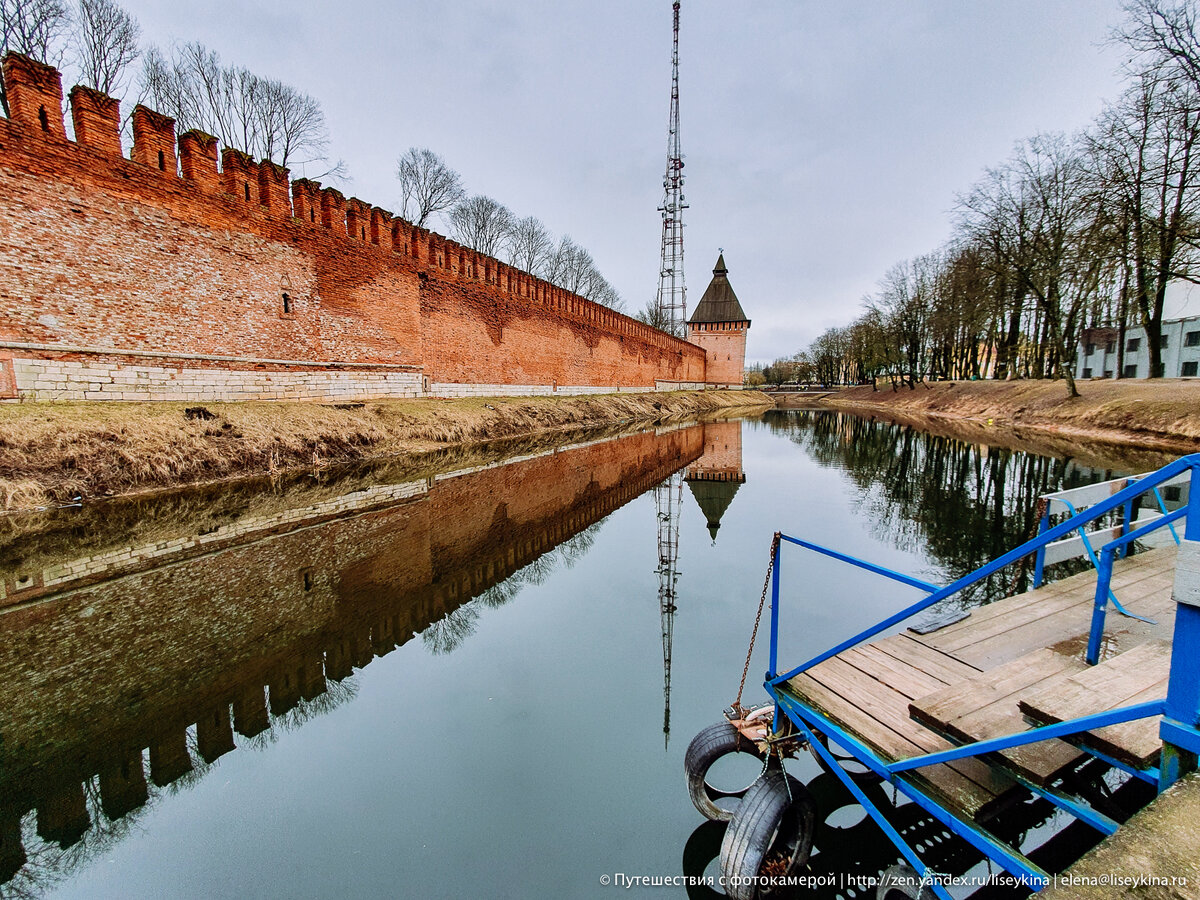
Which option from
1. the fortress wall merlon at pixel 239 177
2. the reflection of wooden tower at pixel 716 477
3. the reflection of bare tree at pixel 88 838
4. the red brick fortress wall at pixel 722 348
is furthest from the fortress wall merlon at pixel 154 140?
the red brick fortress wall at pixel 722 348

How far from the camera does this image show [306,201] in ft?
44.1

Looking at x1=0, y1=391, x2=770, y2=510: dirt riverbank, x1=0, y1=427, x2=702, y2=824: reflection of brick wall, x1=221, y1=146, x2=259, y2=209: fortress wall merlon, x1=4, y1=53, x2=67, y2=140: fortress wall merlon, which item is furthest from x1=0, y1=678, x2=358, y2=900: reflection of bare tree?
x1=221, y1=146, x2=259, y2=209: fortress wall merlon

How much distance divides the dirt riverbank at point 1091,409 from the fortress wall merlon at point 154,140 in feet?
78.3

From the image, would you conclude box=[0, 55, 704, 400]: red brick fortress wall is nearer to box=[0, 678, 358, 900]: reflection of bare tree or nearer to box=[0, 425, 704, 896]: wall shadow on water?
box=[0, 425, 704, 896]: wall shadow on water

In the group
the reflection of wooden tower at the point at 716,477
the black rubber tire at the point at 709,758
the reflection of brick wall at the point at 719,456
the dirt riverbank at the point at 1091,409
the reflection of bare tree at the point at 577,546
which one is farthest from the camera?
the dirt riverbank at the point at 1091,409

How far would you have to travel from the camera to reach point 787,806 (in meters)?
2.02

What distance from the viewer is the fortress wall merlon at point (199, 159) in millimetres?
10867

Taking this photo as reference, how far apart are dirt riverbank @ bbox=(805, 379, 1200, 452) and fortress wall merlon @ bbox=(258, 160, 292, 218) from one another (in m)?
22.9

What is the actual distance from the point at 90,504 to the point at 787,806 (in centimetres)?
950

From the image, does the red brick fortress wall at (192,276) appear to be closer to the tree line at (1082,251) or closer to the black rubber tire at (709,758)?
the black rubber tire at (709,758)

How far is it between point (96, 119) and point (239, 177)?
8.68 feet

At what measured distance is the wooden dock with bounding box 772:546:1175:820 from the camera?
5.78 feet

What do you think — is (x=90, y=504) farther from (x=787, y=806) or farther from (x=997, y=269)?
(x=997, y=269)

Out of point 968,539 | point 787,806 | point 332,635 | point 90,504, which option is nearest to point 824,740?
point 787,806
